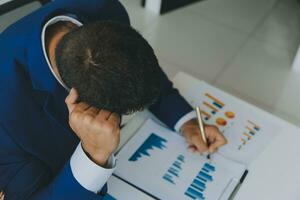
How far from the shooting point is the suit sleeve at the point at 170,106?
1.24 meters

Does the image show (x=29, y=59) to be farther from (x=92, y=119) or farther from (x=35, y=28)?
(x=92, y=119)

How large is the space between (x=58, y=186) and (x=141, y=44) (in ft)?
1.24

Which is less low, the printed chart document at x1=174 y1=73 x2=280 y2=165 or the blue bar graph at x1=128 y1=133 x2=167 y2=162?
the printed chart document at x1=174 y1=73 x2=280 y2=165

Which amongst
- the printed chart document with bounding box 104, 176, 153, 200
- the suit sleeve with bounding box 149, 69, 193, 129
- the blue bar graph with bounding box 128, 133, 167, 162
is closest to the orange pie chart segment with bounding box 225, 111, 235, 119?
the suit sleeve with bounding box 149, 69, 193, 129

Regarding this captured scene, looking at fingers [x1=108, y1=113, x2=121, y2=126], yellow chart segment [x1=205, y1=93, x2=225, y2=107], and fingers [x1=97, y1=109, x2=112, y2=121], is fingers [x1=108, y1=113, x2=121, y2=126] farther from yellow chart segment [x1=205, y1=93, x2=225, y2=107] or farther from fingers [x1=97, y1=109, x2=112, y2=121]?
yellow chart segment [x1=205, y1=93, x2=225, y2=107]

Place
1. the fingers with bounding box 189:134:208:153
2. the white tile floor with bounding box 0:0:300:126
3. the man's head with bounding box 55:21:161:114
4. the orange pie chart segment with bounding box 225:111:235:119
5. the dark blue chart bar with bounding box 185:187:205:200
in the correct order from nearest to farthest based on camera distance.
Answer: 1. the man's head with bounding box 55:21:161:114
2. the dark blue chart bar with bounding box 185:187:205:200
3. the fingers with bounding box 189:134:208:153
4. the orange pie chart segment with bounding box 225:111:235:119
5. the white tile floor with bounding box 0:0:300:126

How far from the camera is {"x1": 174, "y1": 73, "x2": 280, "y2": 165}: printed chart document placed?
46.3 inches

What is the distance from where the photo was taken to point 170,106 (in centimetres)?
126

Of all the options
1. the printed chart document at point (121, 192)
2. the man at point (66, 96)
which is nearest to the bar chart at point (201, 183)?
the printed chart document at point (121, 192)

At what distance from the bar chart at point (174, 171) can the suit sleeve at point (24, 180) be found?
0.20 m

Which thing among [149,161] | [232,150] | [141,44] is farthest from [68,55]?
[232,150]

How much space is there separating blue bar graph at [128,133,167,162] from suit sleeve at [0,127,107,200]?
190 millimetres

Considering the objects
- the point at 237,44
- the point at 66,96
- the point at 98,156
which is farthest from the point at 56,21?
the point at 237,44

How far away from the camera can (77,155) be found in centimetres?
95
